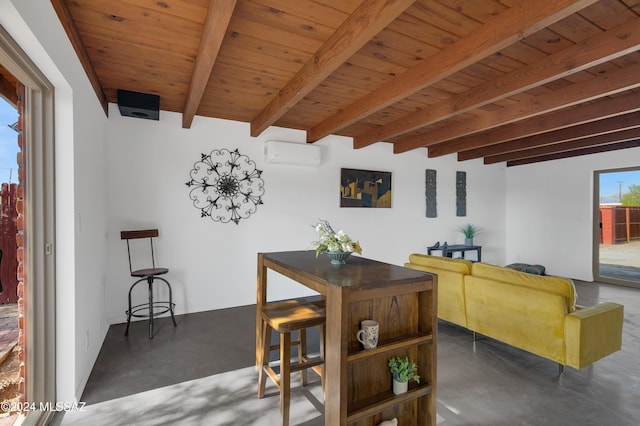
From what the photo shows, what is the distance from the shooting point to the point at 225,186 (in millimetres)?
4074

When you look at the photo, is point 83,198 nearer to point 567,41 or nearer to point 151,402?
point 151,402

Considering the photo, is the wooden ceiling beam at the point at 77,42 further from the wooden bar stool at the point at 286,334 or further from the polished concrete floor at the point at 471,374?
the polished concrete floor at the point at 471,374

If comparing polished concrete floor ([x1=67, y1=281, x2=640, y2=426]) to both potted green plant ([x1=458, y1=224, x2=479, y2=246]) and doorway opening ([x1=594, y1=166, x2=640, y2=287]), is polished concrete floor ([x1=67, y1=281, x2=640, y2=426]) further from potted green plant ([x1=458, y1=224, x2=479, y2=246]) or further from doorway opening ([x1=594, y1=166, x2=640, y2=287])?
potted green plant ([x1=458, y1=224, x2=479, y2=246])

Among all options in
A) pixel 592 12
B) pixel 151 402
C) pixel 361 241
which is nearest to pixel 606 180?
pixel 361 241

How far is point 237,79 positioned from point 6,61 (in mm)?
1734

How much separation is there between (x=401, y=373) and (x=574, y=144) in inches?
221

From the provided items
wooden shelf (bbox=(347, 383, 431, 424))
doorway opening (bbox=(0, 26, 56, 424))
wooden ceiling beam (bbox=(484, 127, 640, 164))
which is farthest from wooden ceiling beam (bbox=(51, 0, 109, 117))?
wooden ceiling beam (bbox=(484, 127, 640, 164))

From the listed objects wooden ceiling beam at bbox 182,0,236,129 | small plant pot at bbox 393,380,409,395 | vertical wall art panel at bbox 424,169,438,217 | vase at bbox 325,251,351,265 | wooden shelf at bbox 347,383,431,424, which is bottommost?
wooden shelf at bbox 347,383,431,424

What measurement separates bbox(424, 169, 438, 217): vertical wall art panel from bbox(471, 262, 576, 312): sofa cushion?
301cm

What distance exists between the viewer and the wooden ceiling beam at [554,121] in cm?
328

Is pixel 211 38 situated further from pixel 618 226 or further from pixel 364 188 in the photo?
pixel 618 226

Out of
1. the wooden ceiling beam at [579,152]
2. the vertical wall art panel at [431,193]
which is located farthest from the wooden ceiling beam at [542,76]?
the wooden ceiling beam at [579,152]

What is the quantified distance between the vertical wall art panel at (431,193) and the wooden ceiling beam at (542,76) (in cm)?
171

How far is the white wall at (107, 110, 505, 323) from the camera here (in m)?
3.59
